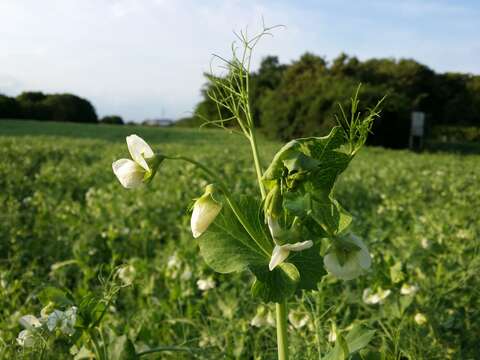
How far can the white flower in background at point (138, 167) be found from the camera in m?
0.93

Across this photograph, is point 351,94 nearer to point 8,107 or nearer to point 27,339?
point 27,339

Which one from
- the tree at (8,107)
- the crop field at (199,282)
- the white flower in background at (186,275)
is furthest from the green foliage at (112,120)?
the white flower in background at (186,275)

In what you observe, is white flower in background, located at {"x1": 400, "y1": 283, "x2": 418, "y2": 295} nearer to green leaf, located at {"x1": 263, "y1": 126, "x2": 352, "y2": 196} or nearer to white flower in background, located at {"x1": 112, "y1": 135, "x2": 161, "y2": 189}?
green leaf, located at {"x1": 263, "y1": 126, "x2": 352, "y2": 196}

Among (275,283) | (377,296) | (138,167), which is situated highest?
(138,167)

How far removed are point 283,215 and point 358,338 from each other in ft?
1.19

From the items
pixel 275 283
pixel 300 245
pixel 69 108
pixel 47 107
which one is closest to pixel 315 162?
pixel 300 245

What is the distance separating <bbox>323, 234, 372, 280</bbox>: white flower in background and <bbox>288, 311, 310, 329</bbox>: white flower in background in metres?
0.91

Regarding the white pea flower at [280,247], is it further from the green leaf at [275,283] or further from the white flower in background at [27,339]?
the white flower in background at [27,339]

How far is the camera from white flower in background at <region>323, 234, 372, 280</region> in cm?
88

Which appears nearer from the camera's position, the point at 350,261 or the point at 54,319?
the point at 350,261

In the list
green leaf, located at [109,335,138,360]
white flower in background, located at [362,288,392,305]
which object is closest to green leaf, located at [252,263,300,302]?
green leaf, located at [109,335,138,360]

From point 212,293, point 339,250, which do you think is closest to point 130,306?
point 212,293

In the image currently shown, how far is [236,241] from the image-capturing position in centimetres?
103

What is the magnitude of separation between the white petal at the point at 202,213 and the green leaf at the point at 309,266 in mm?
220
